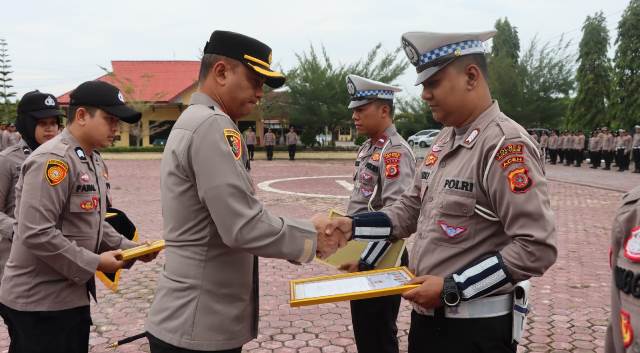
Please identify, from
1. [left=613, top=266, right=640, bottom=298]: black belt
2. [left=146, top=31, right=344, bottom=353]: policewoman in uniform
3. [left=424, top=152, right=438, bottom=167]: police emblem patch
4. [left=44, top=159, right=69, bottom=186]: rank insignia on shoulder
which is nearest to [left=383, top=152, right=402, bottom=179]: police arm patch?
[left=424, top=152, right=438, bottom=167]: police emblem patch

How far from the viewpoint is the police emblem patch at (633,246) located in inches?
54.2

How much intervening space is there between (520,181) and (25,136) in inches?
126

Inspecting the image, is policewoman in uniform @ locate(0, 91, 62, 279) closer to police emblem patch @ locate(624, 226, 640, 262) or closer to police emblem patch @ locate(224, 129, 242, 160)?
police emblem patch @ locate(224, 129, 242, 160)

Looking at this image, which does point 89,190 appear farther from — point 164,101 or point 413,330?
point 164,101

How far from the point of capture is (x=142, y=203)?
475 inches

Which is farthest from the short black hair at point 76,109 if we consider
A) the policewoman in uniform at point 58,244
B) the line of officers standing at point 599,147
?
the line of officers standing at point 599,147

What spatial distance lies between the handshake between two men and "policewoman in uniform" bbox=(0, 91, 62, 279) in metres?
2.06

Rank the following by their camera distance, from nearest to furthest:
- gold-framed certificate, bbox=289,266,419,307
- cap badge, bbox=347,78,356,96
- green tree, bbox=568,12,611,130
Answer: gold-framed certificate, bbox=289,266,419,307, cap badge, bbox=347,78,356,96, green tree, bbox=568,12,611,130

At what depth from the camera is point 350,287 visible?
6.80 feet

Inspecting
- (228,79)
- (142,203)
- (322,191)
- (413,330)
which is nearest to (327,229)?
(413,330)

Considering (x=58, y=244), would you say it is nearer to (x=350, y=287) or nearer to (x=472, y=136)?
(x=350, y=287)

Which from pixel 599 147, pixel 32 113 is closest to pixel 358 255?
pixel 32 113

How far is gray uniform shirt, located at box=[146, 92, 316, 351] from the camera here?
6.48 feet

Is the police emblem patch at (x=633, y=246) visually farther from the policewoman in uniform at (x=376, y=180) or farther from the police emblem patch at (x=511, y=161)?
the policewoman in uniform at (x=376, y=180)
